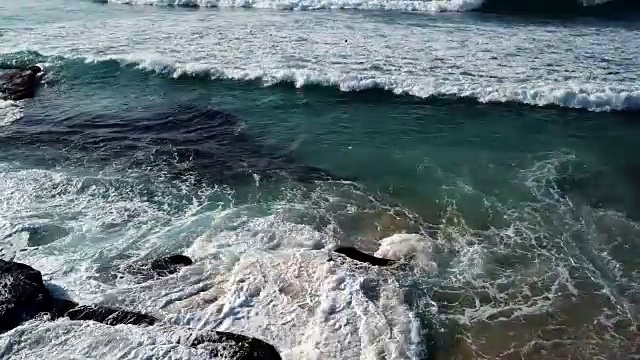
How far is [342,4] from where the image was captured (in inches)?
1049

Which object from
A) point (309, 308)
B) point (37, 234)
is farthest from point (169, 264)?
point (37, 234)

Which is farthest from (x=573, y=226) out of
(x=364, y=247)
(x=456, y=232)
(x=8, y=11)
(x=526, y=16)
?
(x=8, y=11)

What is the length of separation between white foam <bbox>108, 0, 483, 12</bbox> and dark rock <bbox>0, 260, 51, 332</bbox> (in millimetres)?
21234

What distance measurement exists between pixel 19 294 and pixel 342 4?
21.9 metres

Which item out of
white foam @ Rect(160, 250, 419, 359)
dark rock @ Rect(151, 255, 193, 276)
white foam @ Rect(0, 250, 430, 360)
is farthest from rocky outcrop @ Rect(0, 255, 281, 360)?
dark rock @ Rect(151, 255, 193, 276)

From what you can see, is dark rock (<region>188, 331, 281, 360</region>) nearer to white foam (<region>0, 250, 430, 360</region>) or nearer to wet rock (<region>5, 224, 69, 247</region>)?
white foam (<region>0, 250, 430, 360</region>)

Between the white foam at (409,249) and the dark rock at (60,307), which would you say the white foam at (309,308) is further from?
the dark rock at (60,307)

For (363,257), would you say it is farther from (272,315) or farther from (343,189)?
(343,189)

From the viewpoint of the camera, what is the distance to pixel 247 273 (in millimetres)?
8742

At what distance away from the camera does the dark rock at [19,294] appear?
7680 mm

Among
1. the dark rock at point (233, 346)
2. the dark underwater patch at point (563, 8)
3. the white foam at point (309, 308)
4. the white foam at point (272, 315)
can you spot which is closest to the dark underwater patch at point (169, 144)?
the white foam at point (309, 308)

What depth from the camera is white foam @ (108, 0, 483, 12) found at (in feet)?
83.0

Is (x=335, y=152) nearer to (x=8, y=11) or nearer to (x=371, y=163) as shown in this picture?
(x=371, y=163)

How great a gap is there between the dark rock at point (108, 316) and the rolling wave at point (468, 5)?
21229 mm
